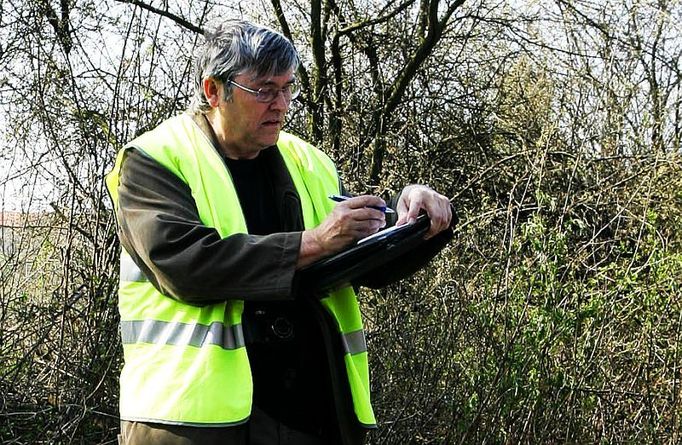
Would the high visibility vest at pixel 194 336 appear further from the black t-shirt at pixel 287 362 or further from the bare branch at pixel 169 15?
the bare branch at pixel 169 15

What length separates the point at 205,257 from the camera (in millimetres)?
2506

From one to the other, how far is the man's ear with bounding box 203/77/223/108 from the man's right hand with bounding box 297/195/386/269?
0.52 metres

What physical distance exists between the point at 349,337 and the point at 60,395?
2.54 m

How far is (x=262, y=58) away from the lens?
9.07 feet

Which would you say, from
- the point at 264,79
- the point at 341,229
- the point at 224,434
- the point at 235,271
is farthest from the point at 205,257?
the point at 264,79

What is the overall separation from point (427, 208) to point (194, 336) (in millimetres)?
724

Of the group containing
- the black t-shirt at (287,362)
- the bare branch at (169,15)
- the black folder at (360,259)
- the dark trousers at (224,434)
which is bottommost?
the dark trousers at (224,434)

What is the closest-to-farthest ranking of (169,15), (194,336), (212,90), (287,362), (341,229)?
(341,229) → (194,336) → (287,362) → (212,90) → (169,15)

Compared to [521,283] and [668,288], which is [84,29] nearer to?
[521,283]

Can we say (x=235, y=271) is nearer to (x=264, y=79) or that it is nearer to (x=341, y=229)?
(x=341, y=229)

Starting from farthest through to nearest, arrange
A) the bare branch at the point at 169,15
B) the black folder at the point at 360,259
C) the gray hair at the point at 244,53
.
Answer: the bare branch at the point at 169,15, the gray hair at the point at 244,53, the black folder at the point at 360,259

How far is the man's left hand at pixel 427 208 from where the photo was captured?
278 centimetres

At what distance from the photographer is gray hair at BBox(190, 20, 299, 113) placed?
2771 millimetres

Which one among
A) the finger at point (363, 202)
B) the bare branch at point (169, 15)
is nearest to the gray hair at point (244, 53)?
the finger at point (363, 202)
